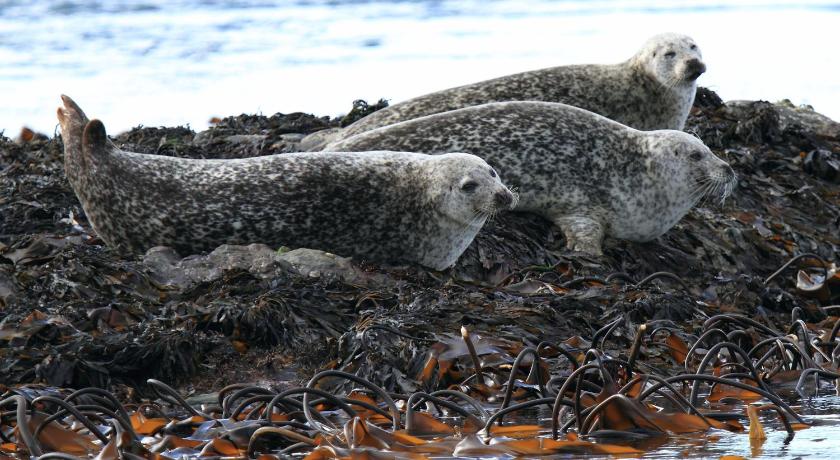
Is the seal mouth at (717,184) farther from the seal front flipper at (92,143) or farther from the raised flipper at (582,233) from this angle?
the seal front flipper at (92,143)

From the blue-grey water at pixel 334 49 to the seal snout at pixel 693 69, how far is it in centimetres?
456

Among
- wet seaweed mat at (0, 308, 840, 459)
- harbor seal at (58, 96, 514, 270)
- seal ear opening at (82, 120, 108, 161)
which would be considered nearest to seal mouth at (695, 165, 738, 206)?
harbor seal at (58, 96, 514, 270)

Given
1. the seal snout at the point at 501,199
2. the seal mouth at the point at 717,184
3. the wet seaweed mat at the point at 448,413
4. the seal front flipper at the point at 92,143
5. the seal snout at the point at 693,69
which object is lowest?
the wet seaweed mat at the point at 448,413

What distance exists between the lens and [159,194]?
21.8 feet

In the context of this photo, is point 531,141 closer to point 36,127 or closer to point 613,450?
point 613,450

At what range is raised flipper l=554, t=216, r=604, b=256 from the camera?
297 inches

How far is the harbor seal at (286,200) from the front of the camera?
21.8 ft

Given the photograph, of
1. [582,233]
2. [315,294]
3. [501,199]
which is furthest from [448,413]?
[582,233]

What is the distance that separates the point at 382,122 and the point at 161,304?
3.44 m

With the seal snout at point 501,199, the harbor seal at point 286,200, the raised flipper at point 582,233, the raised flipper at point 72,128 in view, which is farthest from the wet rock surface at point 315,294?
the raised flipper at point 72,128

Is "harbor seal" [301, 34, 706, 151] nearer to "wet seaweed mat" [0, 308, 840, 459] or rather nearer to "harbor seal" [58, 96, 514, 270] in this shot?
"harbor seal" [58, 96, 514, 270]

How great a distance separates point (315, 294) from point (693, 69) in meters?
4.33

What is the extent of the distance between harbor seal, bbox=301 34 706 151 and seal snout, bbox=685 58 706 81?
0.12ft

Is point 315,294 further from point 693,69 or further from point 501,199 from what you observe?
point 693,69
